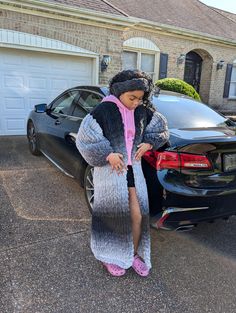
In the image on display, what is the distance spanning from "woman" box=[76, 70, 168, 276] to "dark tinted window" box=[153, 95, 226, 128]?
29.8 inches

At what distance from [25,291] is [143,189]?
1.17 meters

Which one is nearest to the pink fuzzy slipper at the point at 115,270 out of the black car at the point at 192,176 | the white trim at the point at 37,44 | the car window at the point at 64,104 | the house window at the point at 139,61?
the black car at the point at 192,176

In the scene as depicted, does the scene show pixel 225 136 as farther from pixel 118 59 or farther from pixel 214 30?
pixel 214 30

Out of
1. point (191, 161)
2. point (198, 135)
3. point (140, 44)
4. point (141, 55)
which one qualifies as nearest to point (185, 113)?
point (198, 135)

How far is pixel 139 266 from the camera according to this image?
7.71 ft

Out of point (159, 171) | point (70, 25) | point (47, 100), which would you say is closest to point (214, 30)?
point (70, 25)

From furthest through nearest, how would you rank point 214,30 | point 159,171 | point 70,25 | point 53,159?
point 214,30
point 70,25
point 53,159
point 159,171

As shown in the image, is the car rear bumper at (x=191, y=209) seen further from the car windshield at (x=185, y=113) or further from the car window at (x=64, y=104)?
the car window at (x=64, y=104)

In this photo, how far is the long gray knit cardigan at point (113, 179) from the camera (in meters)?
2.02

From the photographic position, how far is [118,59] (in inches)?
337

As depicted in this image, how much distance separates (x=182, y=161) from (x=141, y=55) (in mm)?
8646

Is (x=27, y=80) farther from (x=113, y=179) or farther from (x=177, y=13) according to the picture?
(x=177, y=13)

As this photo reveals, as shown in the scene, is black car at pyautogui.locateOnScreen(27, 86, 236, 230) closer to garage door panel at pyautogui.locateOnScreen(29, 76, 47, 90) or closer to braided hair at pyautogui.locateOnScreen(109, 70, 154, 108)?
braided hair at pyautogui.locateOnScreen(109, 70, 154, 108)

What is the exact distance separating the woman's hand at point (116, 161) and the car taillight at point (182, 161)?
47 centimetres
